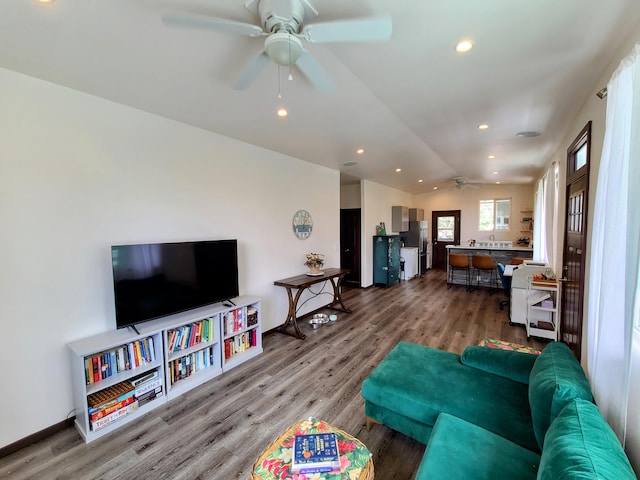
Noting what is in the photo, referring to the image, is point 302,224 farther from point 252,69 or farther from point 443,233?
point 443,233

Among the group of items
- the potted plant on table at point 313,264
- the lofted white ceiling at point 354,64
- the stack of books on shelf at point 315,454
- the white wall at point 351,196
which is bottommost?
the stack of books on shelf at point 315,454

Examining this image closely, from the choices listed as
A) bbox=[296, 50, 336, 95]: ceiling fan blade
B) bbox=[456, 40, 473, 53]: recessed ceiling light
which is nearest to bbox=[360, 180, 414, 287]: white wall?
bbox=[456, 40, 473, 53]: recessed ceiling light

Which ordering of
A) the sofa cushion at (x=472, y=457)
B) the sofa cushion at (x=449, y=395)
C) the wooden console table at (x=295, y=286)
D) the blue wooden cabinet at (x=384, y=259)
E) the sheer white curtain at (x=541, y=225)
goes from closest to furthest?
the sofa cushion at (x=472, y=457) → the sofa cushion at (x=449, y=395) → the wooden console table at (x=295, y=286) → the sheer white curtain at (x=541, y=225) → the blue wooden cabinet at (x=384, y=259)

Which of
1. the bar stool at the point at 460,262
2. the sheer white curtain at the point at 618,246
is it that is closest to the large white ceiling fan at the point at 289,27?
the sheer white curtain at the point at 618,246

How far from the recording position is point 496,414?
65.3 inches

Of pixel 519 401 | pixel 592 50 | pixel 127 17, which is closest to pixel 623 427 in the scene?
pixel 519 401

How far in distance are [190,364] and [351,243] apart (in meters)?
4.86

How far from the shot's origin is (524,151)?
4469 mm

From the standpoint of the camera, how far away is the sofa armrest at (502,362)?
6.35 feet

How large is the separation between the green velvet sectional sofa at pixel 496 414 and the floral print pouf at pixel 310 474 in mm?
268

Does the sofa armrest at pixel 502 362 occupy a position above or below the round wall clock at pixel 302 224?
below

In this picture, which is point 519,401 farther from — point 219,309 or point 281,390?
point 219,309

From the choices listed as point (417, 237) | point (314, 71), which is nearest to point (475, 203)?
point (417, 237)

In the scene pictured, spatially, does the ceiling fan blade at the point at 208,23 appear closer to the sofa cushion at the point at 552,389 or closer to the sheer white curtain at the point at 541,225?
the sofa cushion at the point at 552,389
